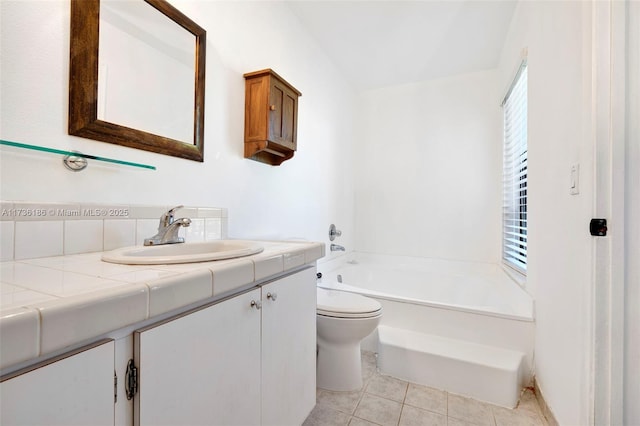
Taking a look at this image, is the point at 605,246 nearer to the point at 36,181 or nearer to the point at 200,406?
the point at 200,406

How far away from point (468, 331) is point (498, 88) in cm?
223

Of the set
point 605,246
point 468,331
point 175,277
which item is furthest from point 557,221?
point 175,277

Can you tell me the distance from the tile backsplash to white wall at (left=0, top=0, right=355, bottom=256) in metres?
0.04

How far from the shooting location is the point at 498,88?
273cm

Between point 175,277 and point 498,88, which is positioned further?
point 498,88

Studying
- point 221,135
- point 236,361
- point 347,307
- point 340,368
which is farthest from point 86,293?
point 340,368

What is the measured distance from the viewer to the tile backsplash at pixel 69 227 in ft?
2.56

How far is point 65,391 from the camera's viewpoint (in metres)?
0.45

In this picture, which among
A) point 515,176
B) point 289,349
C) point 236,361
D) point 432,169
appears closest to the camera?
point 236,361

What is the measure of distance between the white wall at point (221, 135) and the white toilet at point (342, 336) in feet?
2.01

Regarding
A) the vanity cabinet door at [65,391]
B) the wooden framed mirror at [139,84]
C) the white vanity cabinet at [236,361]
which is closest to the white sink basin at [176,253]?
the white vanity cabinet at [236,361]

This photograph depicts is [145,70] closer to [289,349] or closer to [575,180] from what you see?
[289,349]

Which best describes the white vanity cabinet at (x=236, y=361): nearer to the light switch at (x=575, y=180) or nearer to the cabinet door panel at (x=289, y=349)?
the cabinet door panel at (x=289, y=349)

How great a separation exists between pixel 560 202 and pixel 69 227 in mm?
1862
